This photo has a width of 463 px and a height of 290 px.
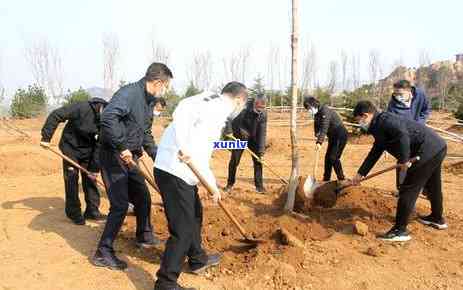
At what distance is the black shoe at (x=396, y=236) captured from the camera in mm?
4578

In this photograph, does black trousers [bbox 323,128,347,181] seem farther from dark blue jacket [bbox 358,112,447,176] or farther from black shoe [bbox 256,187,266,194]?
dark blue jacket [bbox 358,112,447,176]

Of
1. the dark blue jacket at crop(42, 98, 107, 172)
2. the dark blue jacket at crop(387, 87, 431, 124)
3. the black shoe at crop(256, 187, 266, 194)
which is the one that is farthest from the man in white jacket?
the black shoe at crop(256, 187, 266, 194)

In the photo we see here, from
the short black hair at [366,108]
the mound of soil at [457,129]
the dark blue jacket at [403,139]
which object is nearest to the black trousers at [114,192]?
the short black hair at [366,108]

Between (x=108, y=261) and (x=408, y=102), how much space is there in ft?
13.1

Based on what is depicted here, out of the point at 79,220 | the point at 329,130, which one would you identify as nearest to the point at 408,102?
the point at 329,130

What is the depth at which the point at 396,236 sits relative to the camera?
15.1ft

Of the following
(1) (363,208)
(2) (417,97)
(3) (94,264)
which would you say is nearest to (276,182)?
(1) (363,208)

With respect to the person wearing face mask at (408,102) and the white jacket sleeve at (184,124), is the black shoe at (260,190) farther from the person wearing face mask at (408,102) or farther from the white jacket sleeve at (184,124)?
the white jacket sleeve at (184,124)

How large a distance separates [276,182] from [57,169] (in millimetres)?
4667

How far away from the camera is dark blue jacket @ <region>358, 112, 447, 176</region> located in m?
4.37

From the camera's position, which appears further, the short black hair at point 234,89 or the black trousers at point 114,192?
the black trousers at point 114,192

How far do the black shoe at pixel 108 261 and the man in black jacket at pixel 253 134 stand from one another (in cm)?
330

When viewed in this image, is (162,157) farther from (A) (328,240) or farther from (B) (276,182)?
(B) (276,182)

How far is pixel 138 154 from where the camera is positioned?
4691 millimetres
